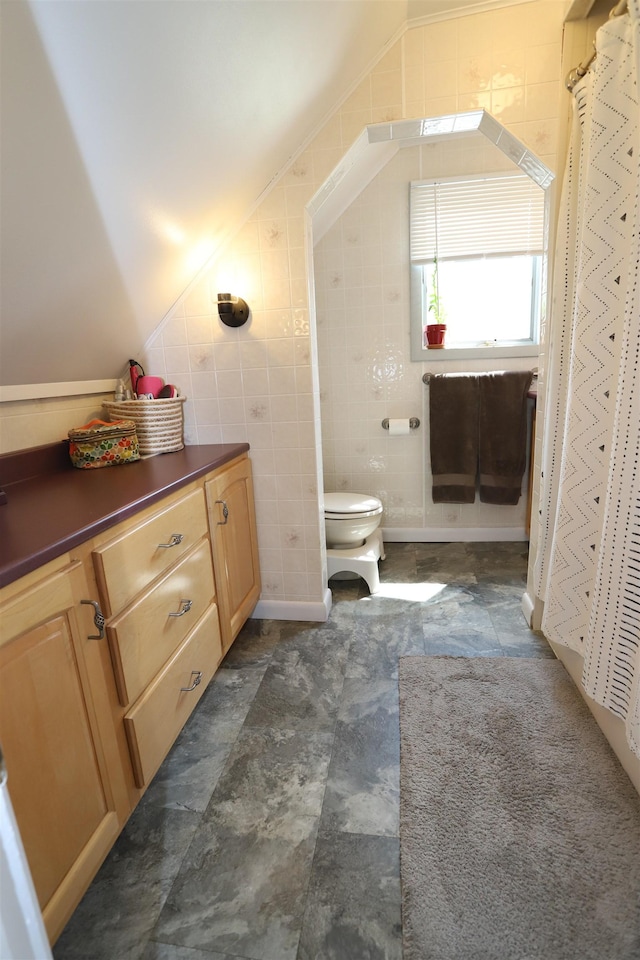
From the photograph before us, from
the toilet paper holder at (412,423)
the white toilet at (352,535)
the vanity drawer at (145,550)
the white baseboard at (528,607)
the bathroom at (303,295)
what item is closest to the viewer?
the vanity drawer at (145,550)

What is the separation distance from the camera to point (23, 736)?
785 millimetres

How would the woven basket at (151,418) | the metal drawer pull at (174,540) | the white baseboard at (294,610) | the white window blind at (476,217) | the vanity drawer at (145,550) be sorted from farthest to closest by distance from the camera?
the white window blind at (476,217), the white baseboard at (294,610), the woven basket at (151,418), the metal drawer pull at (174,540), the vanity drawer at (145,550)

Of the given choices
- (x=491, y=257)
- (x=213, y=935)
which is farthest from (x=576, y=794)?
(x=491, y=257)

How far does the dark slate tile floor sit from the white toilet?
316 mm

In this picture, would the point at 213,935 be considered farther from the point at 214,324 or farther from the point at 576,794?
the point at 214,324

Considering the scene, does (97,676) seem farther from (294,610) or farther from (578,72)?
(578,72)

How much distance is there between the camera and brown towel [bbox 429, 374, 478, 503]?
2717 mm

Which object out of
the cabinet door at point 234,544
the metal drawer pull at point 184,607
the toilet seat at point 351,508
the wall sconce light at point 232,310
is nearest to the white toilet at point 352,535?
the toilet seat at point 351,508

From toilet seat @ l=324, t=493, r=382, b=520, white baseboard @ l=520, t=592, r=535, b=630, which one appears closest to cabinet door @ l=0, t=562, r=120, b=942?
toilet seat @ l=324, t=493, r=382, b=520

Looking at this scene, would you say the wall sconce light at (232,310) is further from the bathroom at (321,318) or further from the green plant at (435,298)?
the green plant at (435,298)

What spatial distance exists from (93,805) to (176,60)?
5.21 ft

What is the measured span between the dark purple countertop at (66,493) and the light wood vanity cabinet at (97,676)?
4 centimetres

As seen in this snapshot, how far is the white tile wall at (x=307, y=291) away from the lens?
→ 5.24 feet

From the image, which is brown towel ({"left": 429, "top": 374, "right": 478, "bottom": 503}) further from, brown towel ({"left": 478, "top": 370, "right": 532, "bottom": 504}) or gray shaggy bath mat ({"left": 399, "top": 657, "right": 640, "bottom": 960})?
gray shaggy bath mat ({"left": 399, "top": 657, "right": 640, "bottom": 960})
